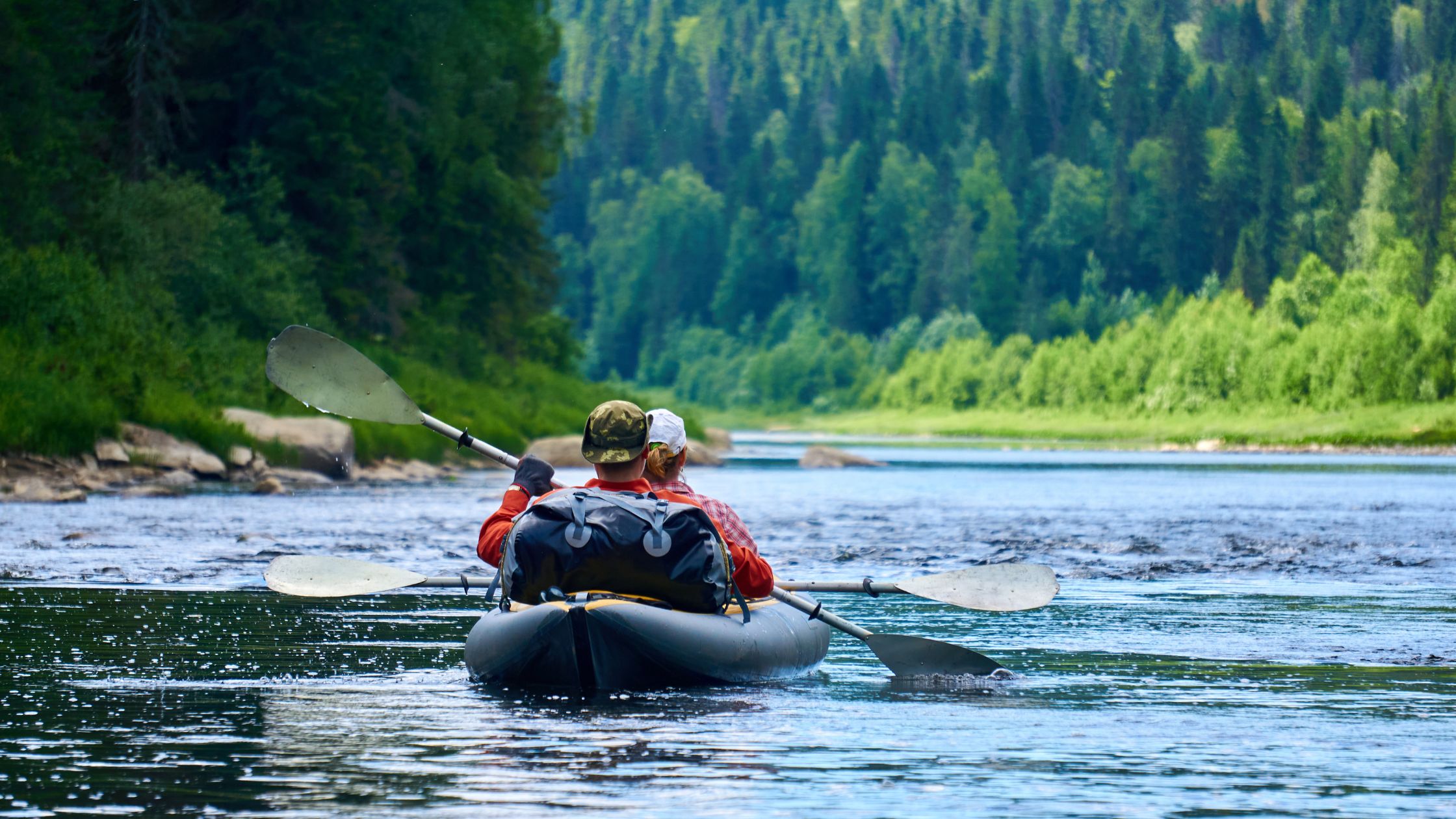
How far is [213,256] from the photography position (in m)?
36.3

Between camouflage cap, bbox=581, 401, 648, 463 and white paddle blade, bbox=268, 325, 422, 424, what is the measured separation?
9.56 ft

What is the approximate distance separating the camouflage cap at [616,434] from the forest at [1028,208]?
6575 cm

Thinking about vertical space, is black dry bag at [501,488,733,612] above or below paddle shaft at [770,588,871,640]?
above

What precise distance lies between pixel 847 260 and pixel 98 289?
10786 cm

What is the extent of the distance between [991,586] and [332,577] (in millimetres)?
3615

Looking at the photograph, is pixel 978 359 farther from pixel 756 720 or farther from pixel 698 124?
pixel 756 720

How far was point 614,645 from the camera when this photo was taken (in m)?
8.69

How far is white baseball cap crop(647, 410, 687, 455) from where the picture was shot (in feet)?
30.0

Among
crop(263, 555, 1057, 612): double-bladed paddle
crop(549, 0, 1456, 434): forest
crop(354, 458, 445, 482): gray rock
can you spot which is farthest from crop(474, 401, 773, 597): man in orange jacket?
crop(549, 0, 1456, 434): forest

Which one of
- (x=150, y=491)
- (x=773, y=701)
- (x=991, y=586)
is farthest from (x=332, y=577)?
(x=150, y=491)

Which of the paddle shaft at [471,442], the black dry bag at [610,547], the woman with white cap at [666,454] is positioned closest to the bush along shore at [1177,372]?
the paddle shaft at [471,442]

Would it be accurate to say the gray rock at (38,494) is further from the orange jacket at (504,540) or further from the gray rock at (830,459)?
the gray rock at (830,459)

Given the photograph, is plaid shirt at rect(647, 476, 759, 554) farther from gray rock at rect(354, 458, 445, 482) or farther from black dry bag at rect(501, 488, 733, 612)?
gray rock at rect(354, 458, 445, 482)

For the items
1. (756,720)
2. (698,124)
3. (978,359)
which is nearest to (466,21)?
(756,720)
